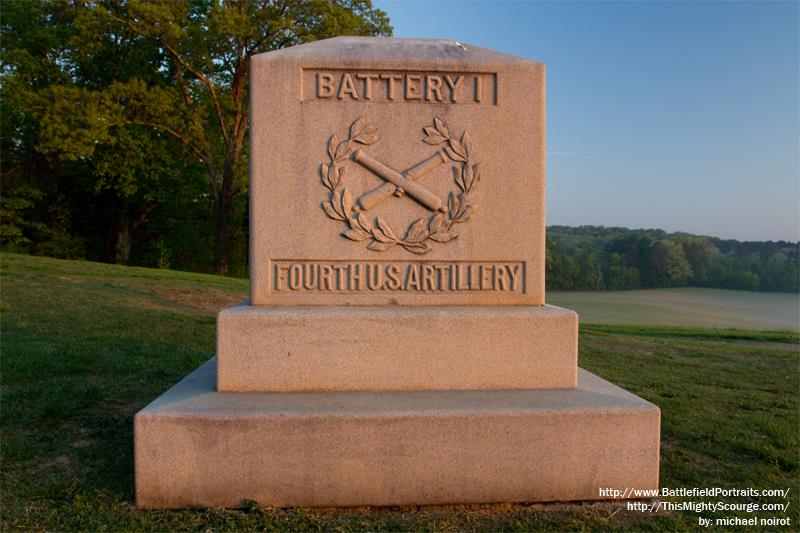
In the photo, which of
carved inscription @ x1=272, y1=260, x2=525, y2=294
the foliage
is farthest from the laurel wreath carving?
the foliage

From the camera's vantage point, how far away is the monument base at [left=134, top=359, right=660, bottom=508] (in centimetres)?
304

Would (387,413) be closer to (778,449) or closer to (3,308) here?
(778,449)

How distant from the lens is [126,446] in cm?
375

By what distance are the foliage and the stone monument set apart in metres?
17.3

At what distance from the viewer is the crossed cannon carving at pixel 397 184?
377cm

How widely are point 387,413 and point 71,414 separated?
2925mm

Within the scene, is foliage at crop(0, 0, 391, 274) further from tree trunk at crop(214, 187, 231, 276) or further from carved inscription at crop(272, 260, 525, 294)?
carved inscription at crop(272, 260, 525, 294)

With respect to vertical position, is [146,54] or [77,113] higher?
[146,54]

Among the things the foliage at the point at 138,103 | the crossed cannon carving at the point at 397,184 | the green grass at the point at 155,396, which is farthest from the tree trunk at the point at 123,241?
the crossed cannon carving at the point at 397,184

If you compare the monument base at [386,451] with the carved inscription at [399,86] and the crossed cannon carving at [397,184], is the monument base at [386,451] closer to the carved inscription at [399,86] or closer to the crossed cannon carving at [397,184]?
the crossed cannon carving at [397,184]

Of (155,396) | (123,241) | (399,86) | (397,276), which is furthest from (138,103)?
(397,276)

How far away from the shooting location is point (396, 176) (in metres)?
3.78

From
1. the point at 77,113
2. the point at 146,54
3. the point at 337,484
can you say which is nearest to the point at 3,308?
the point at 337,484

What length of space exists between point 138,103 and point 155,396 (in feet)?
62.9
